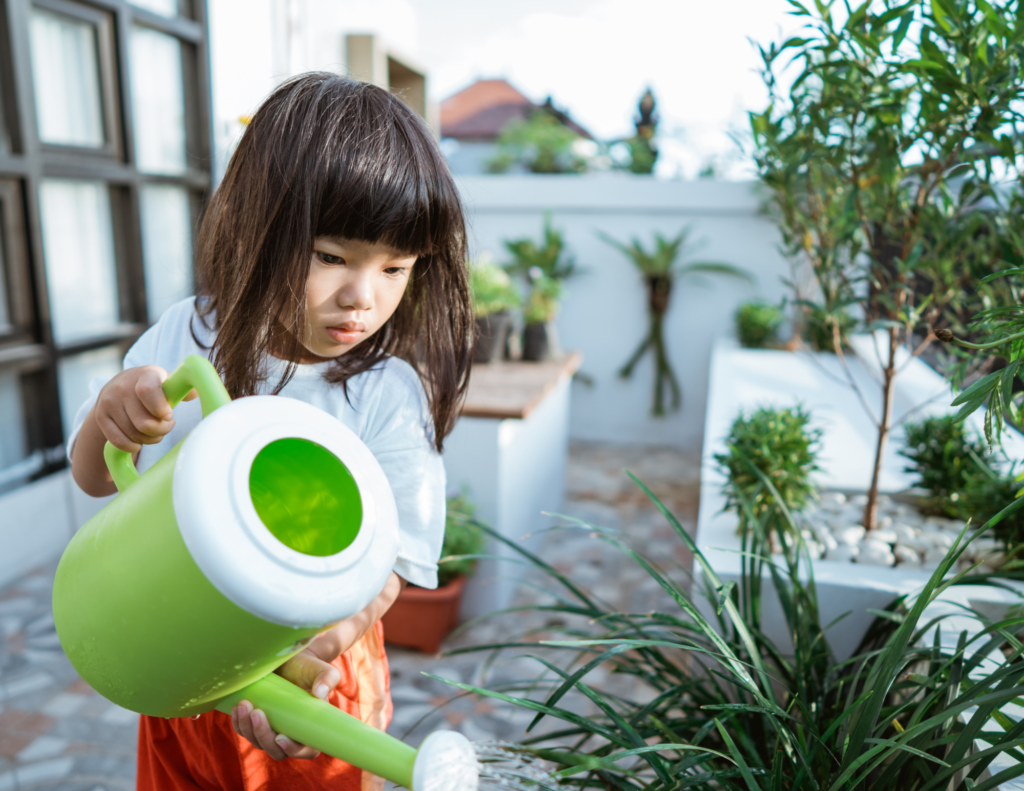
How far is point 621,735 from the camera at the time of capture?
83cm

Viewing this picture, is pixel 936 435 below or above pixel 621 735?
above

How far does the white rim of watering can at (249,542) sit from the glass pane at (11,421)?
252 centimetres

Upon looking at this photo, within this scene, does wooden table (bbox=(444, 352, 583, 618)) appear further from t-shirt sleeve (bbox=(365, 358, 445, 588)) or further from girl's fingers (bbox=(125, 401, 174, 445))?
girl's fingers (bbox=(125, 401, 174, 445))

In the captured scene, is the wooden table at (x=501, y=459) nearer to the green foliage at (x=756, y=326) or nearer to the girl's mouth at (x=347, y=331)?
the girl's mouth at (x=347, y=331)

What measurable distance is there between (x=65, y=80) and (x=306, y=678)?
2800 millimetres

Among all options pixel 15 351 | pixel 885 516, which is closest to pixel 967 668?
pixel 885 516

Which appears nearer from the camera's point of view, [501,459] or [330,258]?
[330,258]

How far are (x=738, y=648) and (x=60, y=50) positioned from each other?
2.89m

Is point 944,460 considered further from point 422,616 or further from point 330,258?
point 330,258

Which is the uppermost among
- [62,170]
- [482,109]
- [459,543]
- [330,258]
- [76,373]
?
[482,109]

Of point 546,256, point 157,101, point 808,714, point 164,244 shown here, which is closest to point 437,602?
point 808,714

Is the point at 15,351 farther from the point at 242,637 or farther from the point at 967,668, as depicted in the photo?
the point at 967,668

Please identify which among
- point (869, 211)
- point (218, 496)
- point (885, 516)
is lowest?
point (885, 516)

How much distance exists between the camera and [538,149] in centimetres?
572
